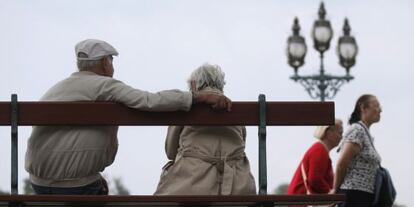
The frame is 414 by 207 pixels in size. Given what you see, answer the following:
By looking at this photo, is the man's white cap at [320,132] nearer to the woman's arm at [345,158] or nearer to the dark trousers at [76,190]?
the woman's arm at [345,158]

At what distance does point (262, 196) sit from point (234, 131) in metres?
0.78

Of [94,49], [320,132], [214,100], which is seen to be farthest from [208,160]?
[320,132]

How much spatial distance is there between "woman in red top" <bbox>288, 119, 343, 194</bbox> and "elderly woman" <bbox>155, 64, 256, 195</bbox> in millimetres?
3947

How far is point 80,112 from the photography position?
34.9 ft

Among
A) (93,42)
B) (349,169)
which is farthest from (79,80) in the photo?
(349,169)

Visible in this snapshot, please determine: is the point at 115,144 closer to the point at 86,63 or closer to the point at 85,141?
the point at 85,141

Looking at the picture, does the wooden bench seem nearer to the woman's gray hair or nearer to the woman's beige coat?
the woman's beige coat

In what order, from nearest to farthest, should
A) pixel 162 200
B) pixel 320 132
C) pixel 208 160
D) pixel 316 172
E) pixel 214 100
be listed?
pixel 162 200, pixel 214 100, pixel 208 160, pixel 316 172, pixel 320 132

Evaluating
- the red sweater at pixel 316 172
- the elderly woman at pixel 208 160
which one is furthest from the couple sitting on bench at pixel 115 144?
the red sweater at pixel 316 172

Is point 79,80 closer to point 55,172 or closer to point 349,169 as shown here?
point 55,172

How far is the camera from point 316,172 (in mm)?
15336

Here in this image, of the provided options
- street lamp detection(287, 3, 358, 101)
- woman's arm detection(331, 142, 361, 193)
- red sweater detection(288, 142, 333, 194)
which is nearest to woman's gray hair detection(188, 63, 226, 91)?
woman's arm detection(331, 142, 361, 193)

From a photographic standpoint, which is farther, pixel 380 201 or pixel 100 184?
pixel 380 201

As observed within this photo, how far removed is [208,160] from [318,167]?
426cm
